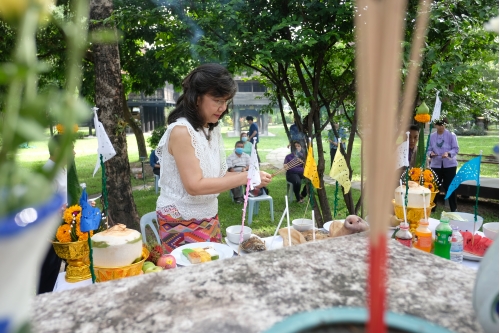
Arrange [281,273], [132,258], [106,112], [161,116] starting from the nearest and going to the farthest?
1. [281,273]
2. [132,258]
3. [106,112]
4. [161,116]

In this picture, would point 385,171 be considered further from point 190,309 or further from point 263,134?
point 263,134

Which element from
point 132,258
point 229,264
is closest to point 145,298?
point 229,264

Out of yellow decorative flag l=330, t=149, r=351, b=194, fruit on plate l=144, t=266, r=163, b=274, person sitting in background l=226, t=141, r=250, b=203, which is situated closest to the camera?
fruit on plate l=144, t=266, r=163, b=274

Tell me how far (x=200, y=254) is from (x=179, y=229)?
34cm

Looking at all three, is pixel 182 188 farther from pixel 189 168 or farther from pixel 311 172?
pixel 311 172

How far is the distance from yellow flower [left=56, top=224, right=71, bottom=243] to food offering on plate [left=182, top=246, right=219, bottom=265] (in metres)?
0.60

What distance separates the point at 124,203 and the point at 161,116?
2670 cm

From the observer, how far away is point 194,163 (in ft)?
6.40

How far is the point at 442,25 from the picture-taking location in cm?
353

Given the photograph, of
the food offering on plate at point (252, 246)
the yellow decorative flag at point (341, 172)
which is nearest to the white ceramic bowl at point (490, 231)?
the yellow decorative flag at point (341, 172)

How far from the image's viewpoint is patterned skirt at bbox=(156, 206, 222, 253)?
84.0 inches

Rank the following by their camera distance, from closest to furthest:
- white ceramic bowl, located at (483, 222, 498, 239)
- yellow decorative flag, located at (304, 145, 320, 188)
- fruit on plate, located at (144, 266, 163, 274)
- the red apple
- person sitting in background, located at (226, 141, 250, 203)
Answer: fruit on plate, located at (144, 266, 163, 274), the red apple, white ceramic bowl, located at (483, 222, 498, 239), yellow decorative flag, located at (304, 145, 320, 188), person sitting in background, located at (226, 141, 250, 203)

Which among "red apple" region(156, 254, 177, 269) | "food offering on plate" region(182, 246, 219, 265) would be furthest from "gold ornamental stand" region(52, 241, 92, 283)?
"food offering on plate" region(182, 246, 219, 265)

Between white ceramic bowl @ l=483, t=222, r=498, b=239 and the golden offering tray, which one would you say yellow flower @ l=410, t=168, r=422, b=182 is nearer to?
white ceramic bowl @ l=483, t=222, r=498, b=239
